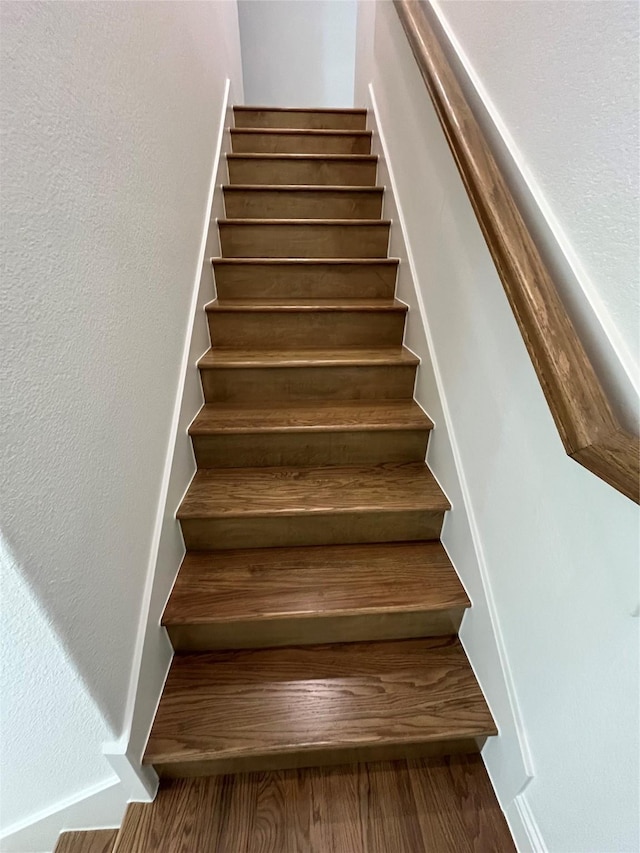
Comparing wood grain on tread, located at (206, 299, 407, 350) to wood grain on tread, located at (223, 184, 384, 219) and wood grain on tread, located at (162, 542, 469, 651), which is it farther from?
wood grain on tread, located at (162, 542, 469, 651)

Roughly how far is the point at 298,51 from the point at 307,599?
4.17 metres

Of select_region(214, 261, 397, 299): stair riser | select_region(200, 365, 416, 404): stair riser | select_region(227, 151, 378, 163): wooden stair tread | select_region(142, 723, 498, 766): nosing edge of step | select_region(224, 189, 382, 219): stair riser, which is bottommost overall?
select_region(142, 723, 498, 766): nosing edge of step

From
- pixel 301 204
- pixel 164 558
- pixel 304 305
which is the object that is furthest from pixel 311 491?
pixel 301 204

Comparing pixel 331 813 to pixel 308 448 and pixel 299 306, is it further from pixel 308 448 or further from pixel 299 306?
pixel 299 306

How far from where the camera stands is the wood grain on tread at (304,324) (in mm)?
1634

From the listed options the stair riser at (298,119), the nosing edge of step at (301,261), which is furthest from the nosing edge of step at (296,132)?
the nosing edge of step at (301,261)

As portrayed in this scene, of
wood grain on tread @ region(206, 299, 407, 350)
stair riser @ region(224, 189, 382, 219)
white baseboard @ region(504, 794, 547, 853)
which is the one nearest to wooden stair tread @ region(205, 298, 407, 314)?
wood grain on tread @ region(206, 299, 407, 350)

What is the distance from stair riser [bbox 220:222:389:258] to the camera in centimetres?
186

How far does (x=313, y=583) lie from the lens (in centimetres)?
119

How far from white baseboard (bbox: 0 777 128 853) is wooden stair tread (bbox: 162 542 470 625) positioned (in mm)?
349

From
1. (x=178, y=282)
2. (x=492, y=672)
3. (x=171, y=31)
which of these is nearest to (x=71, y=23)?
(x=178, y=282)

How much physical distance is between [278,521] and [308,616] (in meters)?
0.29

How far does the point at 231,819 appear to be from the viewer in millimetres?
940

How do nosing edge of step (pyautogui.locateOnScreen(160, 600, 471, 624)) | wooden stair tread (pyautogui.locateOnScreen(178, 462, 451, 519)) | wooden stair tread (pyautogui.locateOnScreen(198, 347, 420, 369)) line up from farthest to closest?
1. wooden stair tread (pyautogui.locateOnScreen(198, 347, 420, 369))
2. wooden stair tread (pyautogui.locateOnScreen(178, 462, 451, 519))
3. nosing edge of step (pyautogui.locateOnScreen(160, 600, 471, 624))
